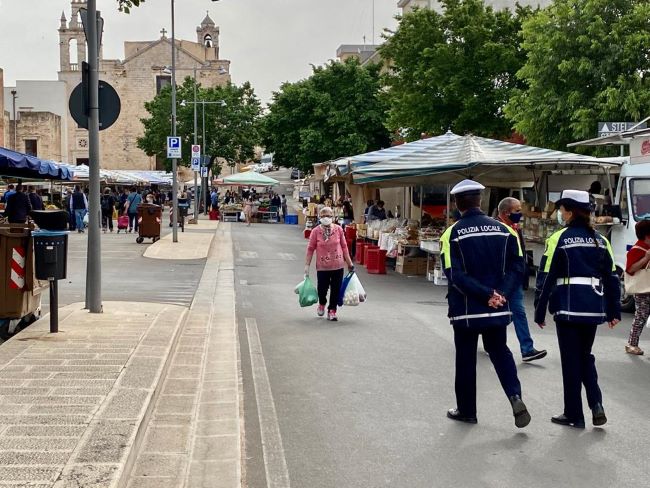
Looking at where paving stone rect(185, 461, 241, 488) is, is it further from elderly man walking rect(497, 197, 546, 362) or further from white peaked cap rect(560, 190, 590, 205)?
elderly man walking rect(497, 197, 546, 362)

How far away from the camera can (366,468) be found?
5.32 meters

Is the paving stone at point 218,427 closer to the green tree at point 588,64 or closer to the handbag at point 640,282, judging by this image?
the handbag at point 640,282

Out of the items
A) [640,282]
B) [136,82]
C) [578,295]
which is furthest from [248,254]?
[136,82]

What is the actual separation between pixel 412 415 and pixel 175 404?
6.29 feet

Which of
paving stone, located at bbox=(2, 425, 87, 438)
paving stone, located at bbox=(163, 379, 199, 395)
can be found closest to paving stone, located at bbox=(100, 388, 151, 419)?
paving stone, located at bbox=(2, 425, 87, 438)

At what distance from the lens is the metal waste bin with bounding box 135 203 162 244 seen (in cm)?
2547

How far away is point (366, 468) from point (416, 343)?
468cm

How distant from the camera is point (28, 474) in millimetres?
4559

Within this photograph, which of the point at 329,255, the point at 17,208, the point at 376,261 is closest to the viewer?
the point at 329,255

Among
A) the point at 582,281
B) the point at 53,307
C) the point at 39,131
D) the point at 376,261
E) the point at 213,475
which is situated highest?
the point at 39,131

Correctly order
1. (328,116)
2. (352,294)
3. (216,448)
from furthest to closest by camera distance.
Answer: (328,116) → (352,294) → (216,448)

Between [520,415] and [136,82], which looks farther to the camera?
[136,82]

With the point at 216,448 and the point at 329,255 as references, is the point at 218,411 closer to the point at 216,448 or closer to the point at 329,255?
the point at 216,448

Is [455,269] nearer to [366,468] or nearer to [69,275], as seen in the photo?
[366,468]
